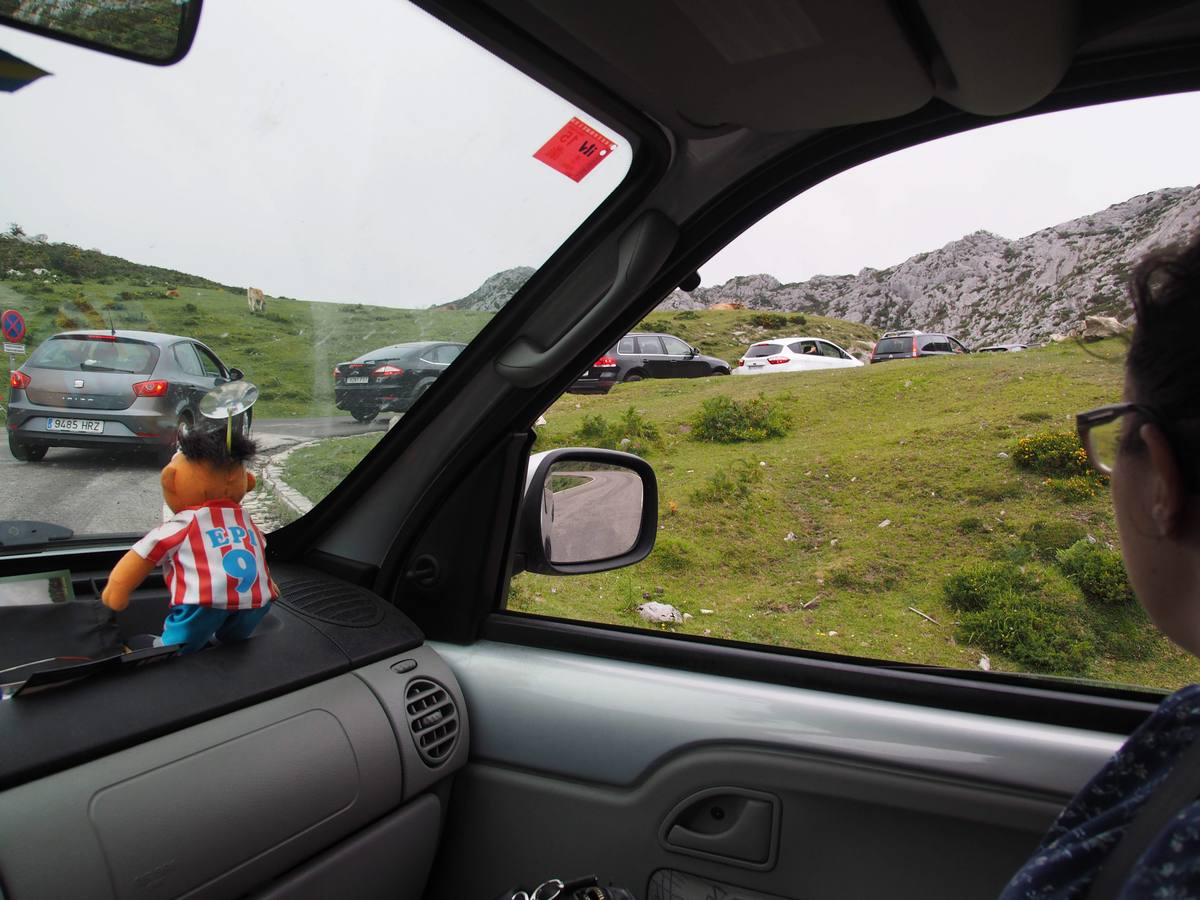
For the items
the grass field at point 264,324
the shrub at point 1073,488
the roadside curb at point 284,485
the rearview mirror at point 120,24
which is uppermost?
the rearview mirror at point 120,24

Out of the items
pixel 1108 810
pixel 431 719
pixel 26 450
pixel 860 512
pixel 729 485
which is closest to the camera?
pixel 1108 810

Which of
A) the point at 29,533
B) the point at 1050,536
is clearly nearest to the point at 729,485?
the point at 1050,536

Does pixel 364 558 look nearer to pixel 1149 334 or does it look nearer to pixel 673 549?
pixel 673 549

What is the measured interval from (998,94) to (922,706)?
52.8 inches

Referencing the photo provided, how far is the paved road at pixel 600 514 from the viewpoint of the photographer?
99.4 inches

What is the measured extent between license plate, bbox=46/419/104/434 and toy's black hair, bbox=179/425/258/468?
0.16 meters

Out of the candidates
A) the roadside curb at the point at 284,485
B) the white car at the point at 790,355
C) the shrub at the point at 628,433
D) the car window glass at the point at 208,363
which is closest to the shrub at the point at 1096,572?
the shrub at the point at 628,433

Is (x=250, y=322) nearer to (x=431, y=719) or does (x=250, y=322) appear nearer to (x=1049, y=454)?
(x=431, y=719)

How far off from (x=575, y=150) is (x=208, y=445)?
106 centimetres

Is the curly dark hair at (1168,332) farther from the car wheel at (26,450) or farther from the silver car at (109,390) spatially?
the car wheel at (26,450)

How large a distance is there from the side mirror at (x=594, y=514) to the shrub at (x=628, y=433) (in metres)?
1.48

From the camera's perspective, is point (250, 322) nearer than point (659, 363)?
Yes

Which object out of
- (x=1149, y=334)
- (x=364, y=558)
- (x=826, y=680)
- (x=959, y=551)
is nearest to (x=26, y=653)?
(x=364, y=558)

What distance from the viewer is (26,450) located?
1.68 metres
